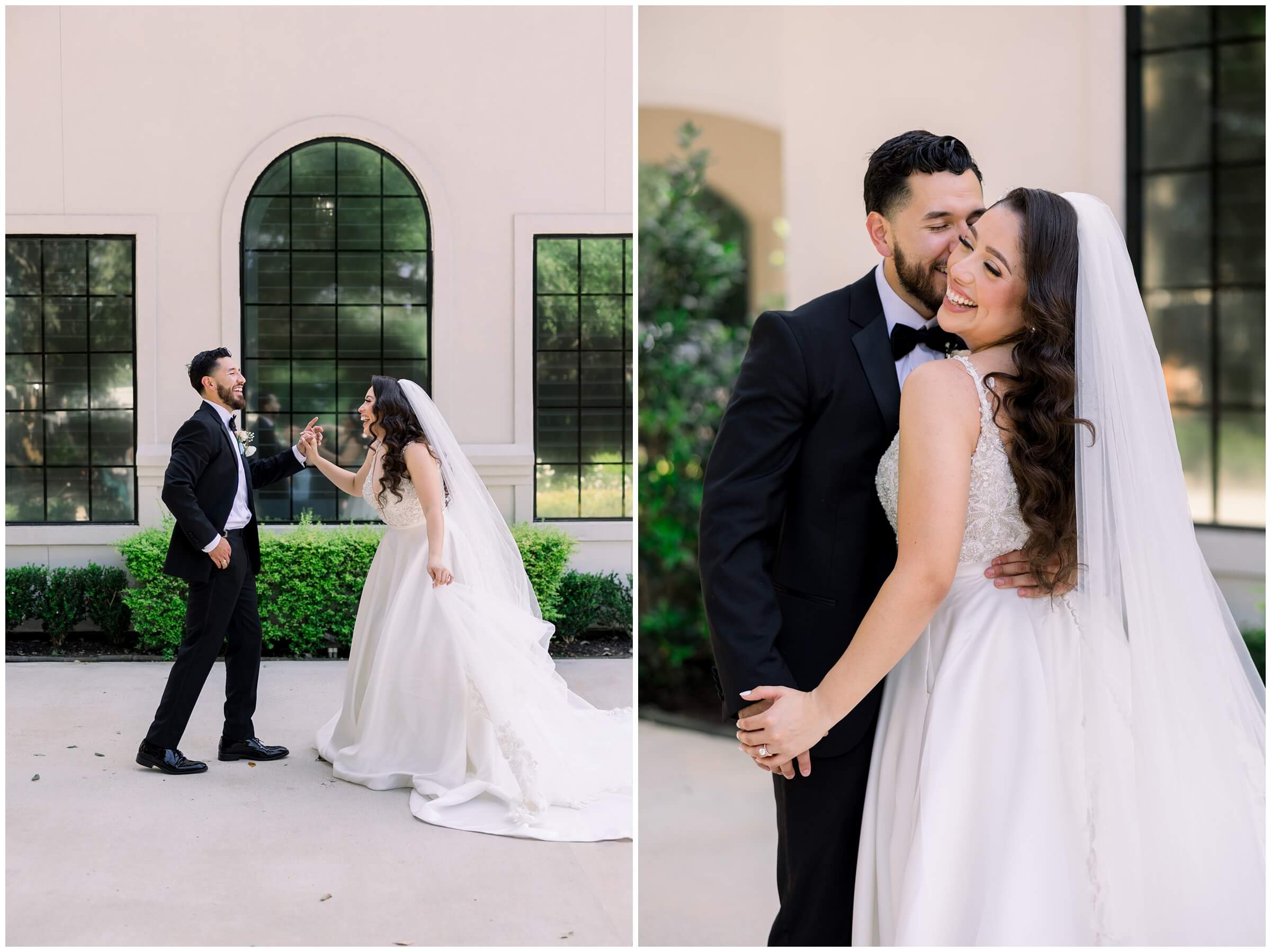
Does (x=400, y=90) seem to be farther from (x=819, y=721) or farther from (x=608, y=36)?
(x=819, y=721)

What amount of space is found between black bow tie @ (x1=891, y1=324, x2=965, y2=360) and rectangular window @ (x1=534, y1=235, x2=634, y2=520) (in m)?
1.08

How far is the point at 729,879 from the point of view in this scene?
390 cm

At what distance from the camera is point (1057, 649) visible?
76.3 inches

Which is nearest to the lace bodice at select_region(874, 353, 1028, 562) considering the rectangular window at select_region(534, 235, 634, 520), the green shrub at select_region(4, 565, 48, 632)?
the rectangular window at select_region(534, 235, 634, 520)

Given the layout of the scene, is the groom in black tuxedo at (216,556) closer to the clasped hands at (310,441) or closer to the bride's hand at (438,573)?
the clasped hands at (310,441)

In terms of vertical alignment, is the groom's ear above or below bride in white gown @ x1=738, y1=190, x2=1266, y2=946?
above

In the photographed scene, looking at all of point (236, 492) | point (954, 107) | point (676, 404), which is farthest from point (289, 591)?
point (954, 107)

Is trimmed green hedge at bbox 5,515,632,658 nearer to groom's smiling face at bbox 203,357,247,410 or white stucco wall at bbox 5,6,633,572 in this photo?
white stucco wall at bbox 5,6,633,572

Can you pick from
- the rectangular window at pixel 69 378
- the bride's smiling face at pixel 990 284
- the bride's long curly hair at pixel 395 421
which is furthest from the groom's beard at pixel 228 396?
the bride's smiling face at pixel 990 284

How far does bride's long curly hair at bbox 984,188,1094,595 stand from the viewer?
1.85m

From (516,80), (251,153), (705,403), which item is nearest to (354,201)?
(251,153)

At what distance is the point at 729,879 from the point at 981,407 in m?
2.62

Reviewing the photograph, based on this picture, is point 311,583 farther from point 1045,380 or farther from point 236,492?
point 1045,380

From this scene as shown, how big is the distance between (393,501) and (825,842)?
5.40ft
